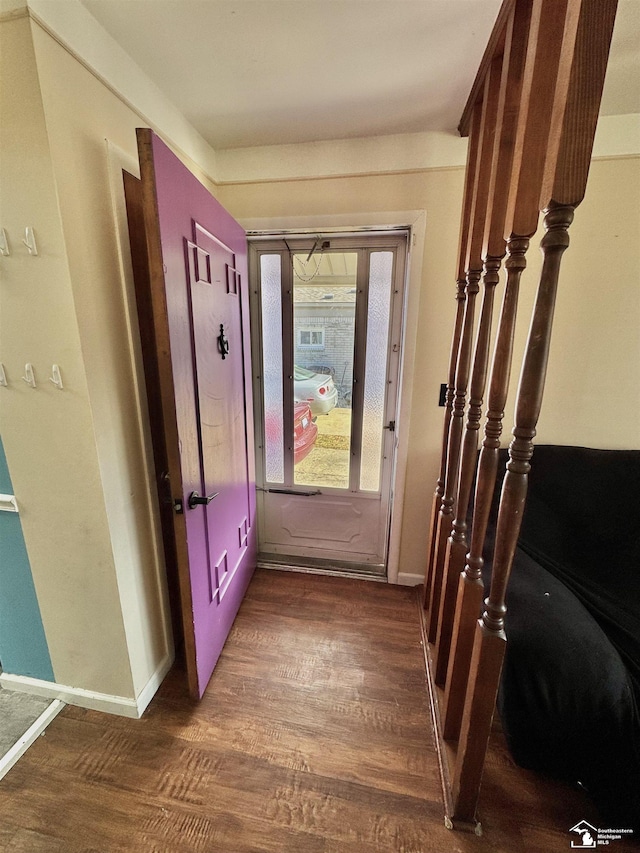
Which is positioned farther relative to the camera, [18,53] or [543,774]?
[543,774]

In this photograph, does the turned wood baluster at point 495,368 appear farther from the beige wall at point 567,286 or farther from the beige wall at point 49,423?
the beige wall at point 49,423

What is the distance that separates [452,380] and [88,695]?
76.4 inches

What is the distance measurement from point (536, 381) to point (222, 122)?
1.71m

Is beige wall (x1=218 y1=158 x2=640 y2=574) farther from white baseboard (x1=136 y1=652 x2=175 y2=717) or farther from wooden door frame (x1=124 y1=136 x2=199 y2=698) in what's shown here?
white baseboard (x1=136 y1=652 x2=175 y2=717)

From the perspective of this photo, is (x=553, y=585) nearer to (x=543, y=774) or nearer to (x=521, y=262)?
(x=543, y=774)

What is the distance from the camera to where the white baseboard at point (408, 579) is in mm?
1966

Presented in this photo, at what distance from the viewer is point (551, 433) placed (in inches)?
65.7

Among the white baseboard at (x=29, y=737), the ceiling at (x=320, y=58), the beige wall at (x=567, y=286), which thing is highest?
the ceiling at (x=320, y=58)

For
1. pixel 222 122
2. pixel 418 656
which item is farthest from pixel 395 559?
pixel 222 122

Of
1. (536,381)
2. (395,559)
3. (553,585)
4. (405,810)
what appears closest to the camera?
(536,381)

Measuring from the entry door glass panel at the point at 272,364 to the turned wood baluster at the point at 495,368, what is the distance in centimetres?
118

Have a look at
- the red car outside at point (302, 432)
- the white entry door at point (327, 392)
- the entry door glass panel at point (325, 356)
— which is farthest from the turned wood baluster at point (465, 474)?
the red car outside at point (302, 432)

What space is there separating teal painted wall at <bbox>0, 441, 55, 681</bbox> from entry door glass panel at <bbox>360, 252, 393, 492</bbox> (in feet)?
5.27

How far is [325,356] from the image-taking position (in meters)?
1.89
